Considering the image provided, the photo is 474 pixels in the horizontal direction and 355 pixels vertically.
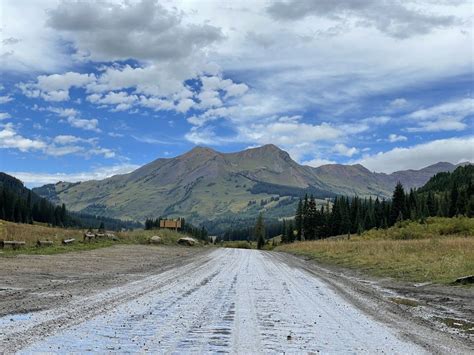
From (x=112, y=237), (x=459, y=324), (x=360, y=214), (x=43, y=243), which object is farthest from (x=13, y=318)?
(x=360, y=214)

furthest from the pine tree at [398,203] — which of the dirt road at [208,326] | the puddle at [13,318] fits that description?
the puddle at [13,318]

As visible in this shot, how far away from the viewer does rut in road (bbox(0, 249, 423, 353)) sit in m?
6.55

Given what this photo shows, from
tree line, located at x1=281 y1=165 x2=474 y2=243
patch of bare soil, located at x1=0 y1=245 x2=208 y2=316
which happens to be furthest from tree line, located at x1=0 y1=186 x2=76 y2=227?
patch of bare soil, located at x1=0 y1=245 x2=208 y2=316

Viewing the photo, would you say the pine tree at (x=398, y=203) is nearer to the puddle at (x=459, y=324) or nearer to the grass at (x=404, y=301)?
the grass at (x=404, y=301)

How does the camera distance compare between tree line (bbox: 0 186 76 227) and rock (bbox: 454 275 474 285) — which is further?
tree line (bbox: 0 186 76 227)

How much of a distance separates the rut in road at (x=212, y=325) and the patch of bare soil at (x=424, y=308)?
20.1 inches

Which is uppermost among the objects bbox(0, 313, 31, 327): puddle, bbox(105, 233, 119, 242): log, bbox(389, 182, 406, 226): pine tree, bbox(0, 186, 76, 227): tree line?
bbox(389, 182, 406, 226): pine tree

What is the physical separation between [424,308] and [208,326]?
6617 mm

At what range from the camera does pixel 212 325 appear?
8.08 metres

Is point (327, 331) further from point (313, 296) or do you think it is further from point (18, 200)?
point (18, 200)

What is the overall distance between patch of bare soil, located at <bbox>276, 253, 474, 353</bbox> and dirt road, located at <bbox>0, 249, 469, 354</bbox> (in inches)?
3.4

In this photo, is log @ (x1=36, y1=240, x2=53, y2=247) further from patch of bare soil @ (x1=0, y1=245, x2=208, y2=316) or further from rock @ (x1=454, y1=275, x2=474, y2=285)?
rock @ (x1=454, y1=275, x2=474, y2=285)

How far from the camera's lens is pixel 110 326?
24.9 ft

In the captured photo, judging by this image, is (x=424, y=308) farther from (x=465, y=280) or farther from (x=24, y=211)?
(x=24, y=211)
